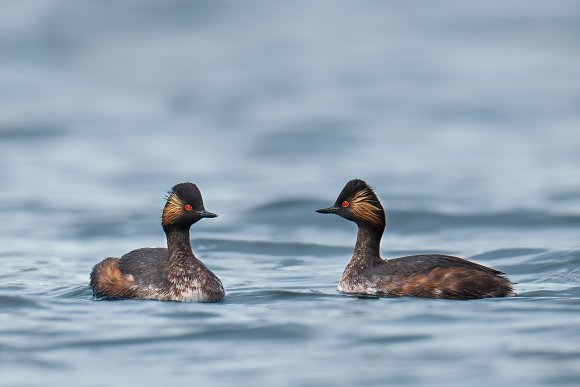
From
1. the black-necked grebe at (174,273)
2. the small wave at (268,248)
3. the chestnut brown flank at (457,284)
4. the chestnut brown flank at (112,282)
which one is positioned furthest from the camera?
the small wave at (268,248)

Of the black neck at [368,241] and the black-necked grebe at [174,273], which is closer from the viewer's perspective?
the black-necked grebe at [174,273]

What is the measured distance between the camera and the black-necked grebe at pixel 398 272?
49.2 feet

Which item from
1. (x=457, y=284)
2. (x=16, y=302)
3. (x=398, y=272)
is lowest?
(x=16, y=302)

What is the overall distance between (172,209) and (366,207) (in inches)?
87.7

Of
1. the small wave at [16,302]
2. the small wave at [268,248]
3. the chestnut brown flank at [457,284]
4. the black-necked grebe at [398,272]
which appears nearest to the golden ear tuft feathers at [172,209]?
the small wave at [16,302]

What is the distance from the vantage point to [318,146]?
33.8m

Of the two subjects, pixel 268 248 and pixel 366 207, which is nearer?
pixel 366 207

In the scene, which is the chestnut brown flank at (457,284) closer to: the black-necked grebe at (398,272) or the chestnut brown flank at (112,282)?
the black-necked grebe at (398,272)

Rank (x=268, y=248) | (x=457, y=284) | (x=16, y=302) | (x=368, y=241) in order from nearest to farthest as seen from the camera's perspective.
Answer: (x=457, y=284)
(x=16, y=302)
(x=368, y=241)
(x=268, y=248)

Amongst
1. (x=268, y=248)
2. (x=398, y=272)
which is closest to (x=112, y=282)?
(x=398, y=272)

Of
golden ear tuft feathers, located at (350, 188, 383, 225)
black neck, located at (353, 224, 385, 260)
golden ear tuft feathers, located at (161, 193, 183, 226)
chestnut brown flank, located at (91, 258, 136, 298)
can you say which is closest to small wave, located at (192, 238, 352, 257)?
black neck, located at (353, 224, 385, 260)

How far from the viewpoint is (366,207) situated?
16.3m

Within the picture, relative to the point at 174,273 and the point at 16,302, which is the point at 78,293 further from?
the point at 174,273

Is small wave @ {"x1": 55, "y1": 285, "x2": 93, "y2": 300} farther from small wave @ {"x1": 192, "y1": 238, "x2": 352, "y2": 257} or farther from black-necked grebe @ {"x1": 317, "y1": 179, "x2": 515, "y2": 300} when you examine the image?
small wave @ {"x1": 192, "y1": 238, "x2": 352, "y2": 257}
